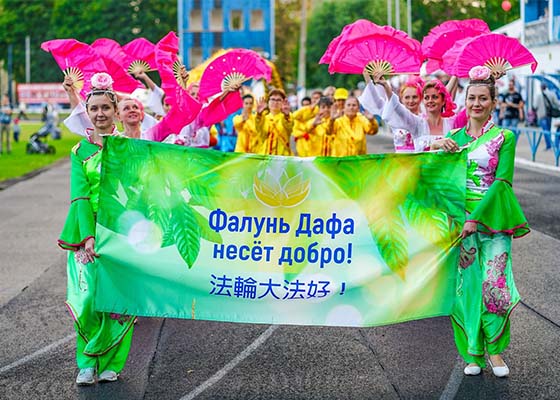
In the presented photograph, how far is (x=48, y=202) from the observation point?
15914 millimetres

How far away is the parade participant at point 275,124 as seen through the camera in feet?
42.1

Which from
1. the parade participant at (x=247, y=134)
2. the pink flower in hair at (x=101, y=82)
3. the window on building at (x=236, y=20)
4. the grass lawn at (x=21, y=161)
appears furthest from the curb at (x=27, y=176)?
the window on building at (x=236, y=20)

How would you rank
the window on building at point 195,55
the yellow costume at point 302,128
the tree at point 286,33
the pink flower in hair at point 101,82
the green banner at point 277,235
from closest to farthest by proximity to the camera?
the green banner at point 277,235, the pink flower in hair at point 101,82, the yellow costume at point 302,128, the window on building at point 195,55, the tree at point 286,33

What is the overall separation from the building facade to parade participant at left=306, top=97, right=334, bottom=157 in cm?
5642

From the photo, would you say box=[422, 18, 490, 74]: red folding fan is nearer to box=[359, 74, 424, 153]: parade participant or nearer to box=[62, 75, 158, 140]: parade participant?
box=[359, 74, 424, 153]: parade participant

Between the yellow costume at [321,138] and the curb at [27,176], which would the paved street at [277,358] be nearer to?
the yellow costume at [321,138]

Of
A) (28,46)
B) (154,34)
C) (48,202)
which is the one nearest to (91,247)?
(48,202)

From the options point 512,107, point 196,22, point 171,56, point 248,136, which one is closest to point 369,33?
point 171,56

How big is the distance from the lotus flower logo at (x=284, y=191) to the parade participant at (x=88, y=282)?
98cm

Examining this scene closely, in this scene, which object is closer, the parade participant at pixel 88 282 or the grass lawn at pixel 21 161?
the parade participant at pixel 88 282

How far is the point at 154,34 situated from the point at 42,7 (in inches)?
664

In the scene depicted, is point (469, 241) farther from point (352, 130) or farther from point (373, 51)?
point (352, 130)

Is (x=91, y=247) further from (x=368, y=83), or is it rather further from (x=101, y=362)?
(x=368, y=83)

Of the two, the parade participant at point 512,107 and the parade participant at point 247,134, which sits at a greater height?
the parade participant at point 512,107
